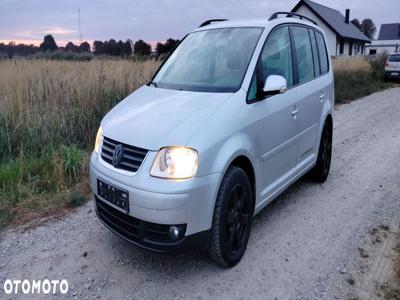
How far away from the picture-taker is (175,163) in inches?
108

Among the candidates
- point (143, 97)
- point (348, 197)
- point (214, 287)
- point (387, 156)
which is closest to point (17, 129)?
point (143, 97)

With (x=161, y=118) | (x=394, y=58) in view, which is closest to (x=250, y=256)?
(x=161, y=118)

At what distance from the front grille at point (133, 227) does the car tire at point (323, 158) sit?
9.59 ft

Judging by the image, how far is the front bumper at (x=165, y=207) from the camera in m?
2.69

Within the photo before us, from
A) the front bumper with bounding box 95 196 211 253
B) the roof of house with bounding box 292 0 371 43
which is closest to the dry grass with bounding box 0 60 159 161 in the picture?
the front bumper with bounding box 95 196 211 253

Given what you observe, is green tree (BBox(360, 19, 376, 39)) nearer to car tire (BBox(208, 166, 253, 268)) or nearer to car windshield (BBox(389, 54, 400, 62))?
car windshield (BBox(389, 54, 400, 62))

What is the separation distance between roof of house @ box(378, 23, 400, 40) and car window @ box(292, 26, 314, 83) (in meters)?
79.1

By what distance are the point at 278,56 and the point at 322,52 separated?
5.23 feet

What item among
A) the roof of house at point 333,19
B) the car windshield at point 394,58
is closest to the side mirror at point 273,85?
the car windshield at point 394,58

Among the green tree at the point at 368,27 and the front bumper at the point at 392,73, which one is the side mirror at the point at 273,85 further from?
the green tree at the point at 368,27

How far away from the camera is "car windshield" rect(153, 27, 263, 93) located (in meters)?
3.50

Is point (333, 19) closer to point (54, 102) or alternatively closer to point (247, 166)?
point (54, 102)

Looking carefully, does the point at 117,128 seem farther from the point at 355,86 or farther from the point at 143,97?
the point at 355,86

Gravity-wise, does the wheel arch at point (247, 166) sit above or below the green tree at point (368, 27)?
below
